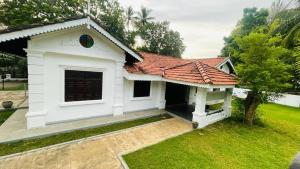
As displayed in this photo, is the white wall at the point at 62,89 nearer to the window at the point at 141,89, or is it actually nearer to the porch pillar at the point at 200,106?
the window at the point at 141,89

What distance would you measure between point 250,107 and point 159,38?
96.0 ft

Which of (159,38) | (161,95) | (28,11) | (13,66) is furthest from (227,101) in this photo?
(13,66)

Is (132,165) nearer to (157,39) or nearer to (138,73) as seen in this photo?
(138,73)

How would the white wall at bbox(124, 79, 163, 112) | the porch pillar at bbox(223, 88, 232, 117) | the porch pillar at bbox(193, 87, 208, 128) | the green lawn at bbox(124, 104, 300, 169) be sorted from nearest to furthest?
1. the green lawn at bbox(124, 104, 300, 169)
2. the porch pillar at bbox(193, 87, 208, 128)
3. the white wall at bbox(124, 79, 163, 112)
4. the porch pillar at bbox(223, 88, 232, 117)

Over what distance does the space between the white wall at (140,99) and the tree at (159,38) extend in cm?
2532

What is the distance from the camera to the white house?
6640 mm

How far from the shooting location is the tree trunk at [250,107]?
980cm

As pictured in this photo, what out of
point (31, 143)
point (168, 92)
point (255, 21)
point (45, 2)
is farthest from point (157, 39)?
point (31, 143)

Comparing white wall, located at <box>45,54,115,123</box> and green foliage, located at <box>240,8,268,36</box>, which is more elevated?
green foliage, located at <box>240,8,268,36</box>

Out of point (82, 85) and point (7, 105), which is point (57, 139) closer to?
point (82, 85)

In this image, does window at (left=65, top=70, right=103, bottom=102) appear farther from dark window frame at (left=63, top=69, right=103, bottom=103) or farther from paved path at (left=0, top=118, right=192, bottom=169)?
paved path at (left=0, top=118, right=192, bottom=169)

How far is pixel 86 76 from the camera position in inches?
321

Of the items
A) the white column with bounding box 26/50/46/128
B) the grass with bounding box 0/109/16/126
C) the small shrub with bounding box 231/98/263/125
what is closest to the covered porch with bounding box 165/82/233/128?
the small shrub with bounding box 231/98/263/125

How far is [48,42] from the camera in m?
6.77
